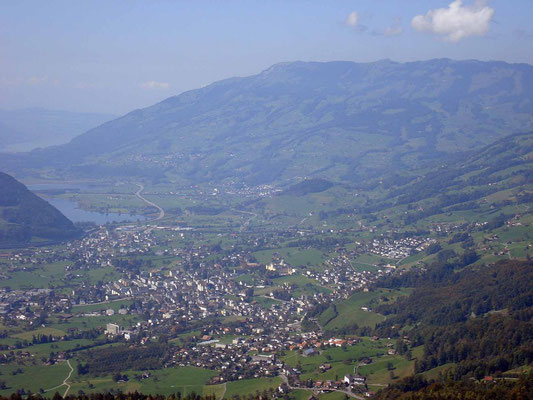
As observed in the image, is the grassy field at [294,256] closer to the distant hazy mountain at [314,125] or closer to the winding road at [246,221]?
the winding road at [246,221]

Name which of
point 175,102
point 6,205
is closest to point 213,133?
point 175,102

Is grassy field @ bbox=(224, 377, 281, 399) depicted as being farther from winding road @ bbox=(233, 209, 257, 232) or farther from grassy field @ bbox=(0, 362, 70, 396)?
winding road @ bbox=(233, 209, 257, 232)

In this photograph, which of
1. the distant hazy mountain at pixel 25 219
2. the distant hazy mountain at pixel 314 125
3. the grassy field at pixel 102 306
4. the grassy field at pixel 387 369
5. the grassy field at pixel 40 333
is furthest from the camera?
the distant hazy mountain at pixel 314 125

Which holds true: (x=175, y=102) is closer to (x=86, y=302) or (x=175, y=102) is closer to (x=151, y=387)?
(x=86, y=302)

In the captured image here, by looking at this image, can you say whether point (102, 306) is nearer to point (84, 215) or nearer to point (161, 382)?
point (161, 382)

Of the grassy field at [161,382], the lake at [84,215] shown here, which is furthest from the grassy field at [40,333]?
the lake at [84,215]
